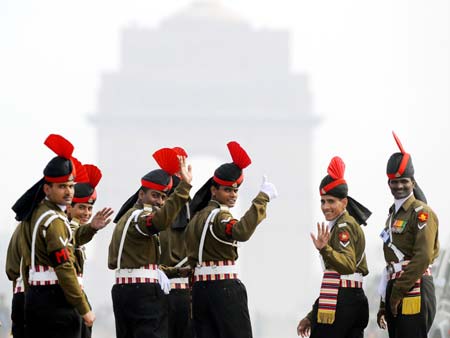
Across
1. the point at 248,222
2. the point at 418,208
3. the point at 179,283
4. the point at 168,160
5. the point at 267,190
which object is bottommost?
the point at 179,283

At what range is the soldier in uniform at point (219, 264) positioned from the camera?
11914 millimetres

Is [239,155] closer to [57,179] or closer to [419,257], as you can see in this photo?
A: [419,257]

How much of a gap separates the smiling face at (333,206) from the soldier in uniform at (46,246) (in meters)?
2.05

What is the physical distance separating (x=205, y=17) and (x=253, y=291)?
69.8ft

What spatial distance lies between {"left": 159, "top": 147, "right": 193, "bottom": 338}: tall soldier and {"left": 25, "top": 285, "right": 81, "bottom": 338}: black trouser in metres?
2.22

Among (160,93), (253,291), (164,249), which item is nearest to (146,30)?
(160,93)

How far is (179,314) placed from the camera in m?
13.5

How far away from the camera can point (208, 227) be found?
1197 centimetres

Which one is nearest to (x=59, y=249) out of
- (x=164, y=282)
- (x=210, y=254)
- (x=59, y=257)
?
(x=59, y=257)

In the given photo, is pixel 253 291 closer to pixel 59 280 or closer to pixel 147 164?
pixel 147 164

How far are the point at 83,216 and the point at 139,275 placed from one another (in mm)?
1209

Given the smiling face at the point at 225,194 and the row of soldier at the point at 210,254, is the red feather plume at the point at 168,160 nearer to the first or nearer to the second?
the row of soldier at the point at 210,254

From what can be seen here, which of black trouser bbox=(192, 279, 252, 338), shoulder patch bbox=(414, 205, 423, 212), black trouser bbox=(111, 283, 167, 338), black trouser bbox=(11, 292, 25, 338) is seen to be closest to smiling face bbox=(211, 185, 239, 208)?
black trouser bbox=(192, 279, 252, 338)

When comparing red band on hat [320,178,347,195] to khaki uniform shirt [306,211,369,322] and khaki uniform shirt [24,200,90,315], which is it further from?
khaki uniform shirt [24,200,90,315]
